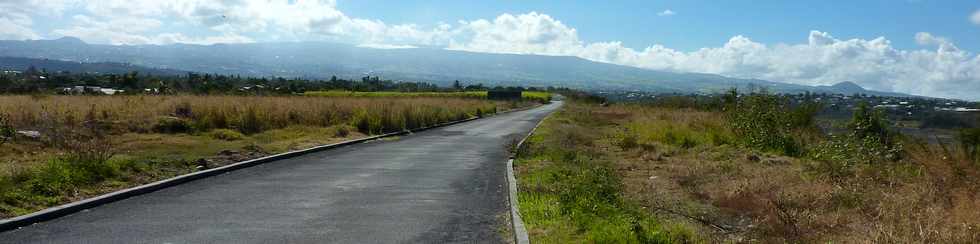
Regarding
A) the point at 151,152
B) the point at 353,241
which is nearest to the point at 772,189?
the point at 353,241

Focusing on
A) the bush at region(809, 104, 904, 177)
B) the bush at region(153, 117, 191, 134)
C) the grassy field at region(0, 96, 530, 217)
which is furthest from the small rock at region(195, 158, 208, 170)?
the bush at region(809, 104, 904, 177)

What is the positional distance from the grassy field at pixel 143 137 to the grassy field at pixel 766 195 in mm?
5595

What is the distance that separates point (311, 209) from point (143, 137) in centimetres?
1023

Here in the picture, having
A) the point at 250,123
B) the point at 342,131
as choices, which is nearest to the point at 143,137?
the point at 250,123

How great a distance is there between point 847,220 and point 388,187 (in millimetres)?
6013

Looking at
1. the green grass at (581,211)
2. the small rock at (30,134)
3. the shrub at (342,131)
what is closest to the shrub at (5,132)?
the small rock at (30,134)

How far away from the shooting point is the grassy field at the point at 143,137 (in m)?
8.71

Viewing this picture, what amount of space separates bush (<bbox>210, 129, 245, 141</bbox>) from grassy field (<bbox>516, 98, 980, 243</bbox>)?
749 cm

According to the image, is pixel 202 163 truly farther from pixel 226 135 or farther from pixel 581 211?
pixel 581 211

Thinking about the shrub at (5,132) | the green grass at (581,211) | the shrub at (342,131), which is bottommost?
the shrub at (342,131)

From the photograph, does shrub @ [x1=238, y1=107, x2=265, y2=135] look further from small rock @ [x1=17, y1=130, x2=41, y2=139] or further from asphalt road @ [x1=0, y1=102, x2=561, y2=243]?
asphalt road @ [x1=0, y1=102, x2=561, y2=243]

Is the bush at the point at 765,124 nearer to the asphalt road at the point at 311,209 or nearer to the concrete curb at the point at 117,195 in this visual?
the asphalt road at the point at 311,209

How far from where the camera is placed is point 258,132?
63.3 feet

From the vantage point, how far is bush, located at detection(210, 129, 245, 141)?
17.3m
